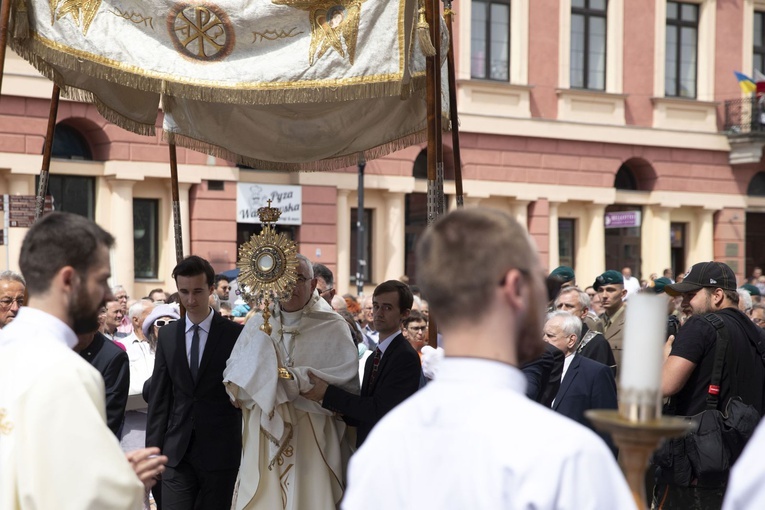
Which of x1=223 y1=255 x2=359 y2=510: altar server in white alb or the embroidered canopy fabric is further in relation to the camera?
x1=223 y1=255 x2=359 y2=510: altar server in white alb

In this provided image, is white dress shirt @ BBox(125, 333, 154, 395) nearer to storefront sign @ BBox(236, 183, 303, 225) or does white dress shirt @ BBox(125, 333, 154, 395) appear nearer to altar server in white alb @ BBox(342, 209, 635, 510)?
altar server in white alb @ BBox(342, 209, 635, 510)

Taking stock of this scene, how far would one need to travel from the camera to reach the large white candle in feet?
6.23

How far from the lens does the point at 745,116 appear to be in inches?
1006

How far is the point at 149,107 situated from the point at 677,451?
152 inches

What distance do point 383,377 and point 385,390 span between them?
0.09 meters

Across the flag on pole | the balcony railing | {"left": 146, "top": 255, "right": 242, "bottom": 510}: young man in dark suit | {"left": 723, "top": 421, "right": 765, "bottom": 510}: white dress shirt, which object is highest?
the flag on pole

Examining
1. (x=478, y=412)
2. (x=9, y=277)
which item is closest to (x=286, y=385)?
(x=9, y=277)

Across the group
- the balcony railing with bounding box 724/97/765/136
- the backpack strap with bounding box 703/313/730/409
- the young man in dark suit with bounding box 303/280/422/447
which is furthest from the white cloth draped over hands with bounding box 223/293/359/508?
the balcony railing with bounding box 724/97/765/136

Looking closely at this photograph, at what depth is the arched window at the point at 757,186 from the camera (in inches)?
1047

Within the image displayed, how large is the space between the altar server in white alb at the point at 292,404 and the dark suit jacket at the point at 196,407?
25 cm

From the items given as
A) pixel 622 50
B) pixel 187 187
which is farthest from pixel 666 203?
pixel 187 187

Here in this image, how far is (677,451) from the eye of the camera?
5.13 meters

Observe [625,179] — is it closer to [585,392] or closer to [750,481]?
[585,392]

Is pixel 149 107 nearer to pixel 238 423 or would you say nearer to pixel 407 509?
pixel 238 423
